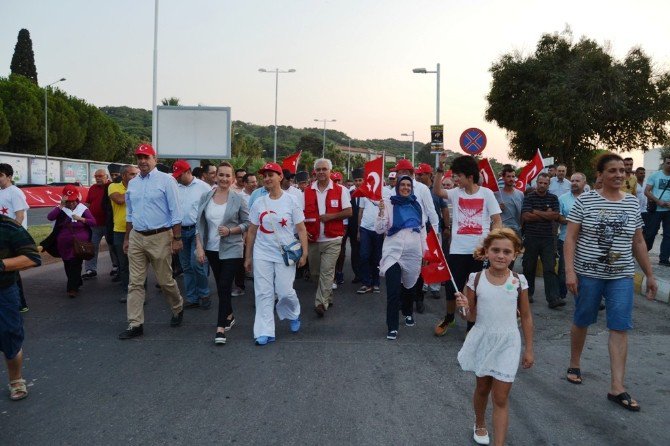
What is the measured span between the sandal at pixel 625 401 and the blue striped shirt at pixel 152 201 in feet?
14.7

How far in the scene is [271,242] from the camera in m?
5.80

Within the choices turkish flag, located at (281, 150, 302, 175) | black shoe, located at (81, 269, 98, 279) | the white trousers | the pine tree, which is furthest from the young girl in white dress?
the pine tree

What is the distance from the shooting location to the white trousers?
18.6ft

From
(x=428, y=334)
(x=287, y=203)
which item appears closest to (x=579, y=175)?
(x=428, y=334)

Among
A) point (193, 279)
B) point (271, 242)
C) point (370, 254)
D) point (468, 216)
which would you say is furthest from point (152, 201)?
point (370, 254)

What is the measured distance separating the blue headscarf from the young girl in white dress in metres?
2.54

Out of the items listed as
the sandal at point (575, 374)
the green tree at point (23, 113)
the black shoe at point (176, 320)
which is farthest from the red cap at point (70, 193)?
the green tree at point (23, 113)

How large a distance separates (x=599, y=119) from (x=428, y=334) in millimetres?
23271

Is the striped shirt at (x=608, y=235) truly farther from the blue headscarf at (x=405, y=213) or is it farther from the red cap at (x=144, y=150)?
the red cap at (x=144, y=150)

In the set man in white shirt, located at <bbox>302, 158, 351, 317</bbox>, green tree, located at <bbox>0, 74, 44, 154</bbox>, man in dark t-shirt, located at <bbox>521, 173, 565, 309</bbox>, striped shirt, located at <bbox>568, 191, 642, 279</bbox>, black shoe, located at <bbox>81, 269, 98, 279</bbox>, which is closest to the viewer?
striped shirt, located at <bbox>568, 191, 642, 279</bbox>

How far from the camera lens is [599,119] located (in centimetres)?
2550

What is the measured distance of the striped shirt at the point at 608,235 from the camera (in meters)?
4.29

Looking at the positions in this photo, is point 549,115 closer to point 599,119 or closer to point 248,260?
point 599,119

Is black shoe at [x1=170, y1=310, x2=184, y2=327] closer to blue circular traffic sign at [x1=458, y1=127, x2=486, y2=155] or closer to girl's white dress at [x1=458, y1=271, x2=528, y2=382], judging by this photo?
girl's white dress at [x1=458, y1=271, x2=528, y2=382]
